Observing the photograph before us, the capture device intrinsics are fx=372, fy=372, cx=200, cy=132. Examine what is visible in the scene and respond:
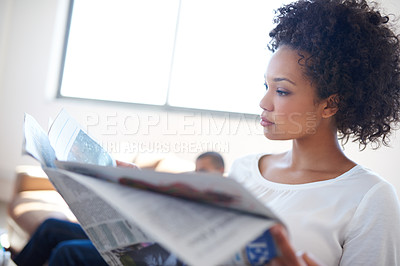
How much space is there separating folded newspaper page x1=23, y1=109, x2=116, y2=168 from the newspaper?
27 mm

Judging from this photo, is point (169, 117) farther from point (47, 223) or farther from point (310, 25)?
point (310, 25)

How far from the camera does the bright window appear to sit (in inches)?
136

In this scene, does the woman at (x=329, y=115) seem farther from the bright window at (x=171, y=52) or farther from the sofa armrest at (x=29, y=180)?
the bright window at (x=171, y=52)

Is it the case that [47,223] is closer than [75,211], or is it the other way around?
[75,211]

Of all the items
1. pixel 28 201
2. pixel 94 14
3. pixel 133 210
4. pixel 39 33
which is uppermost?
pixel 94 14

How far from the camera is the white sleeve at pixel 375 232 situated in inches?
31.5

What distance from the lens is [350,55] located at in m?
0.96

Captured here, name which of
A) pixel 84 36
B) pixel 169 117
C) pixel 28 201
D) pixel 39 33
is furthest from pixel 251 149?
pixel 39 33

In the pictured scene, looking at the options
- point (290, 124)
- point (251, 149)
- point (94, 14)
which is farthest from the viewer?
point (94, 14)

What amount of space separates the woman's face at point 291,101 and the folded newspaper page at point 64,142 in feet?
1.46

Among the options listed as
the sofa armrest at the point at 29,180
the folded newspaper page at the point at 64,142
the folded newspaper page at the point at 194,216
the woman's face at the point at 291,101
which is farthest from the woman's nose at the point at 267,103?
the sofa armrest at the point at 29,180

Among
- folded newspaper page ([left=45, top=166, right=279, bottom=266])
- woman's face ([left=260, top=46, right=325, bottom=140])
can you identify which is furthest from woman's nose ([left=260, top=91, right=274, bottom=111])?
folded newspaper page ([left=45, top=166, right=279, bottom=266])

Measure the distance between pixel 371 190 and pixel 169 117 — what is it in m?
2.65

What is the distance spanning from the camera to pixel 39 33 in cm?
354
